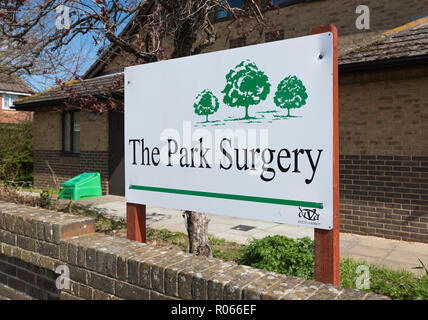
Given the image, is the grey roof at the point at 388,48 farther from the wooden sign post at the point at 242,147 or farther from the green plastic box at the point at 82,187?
the green plastic box at the point at 82,187

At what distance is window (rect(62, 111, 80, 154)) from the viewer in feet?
45.1

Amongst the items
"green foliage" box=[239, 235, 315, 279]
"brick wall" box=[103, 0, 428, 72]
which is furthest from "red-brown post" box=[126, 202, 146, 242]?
"brick wall" box=[103, 0, 428, 72]

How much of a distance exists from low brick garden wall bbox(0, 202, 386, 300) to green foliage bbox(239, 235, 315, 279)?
6.48ft

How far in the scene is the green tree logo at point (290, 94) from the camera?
2.34 metres

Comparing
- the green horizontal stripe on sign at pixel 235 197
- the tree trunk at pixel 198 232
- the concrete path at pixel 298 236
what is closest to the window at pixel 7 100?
the concrete path at pixel 298 236

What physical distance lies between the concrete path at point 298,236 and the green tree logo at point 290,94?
12.6 feet

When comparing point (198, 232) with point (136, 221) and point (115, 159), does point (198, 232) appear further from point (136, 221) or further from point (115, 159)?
point (115, 159)

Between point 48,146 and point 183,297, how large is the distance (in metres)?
13.9

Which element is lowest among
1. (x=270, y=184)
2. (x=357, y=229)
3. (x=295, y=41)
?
(x=357, y=229)

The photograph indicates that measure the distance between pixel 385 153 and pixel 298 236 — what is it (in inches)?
94.1
